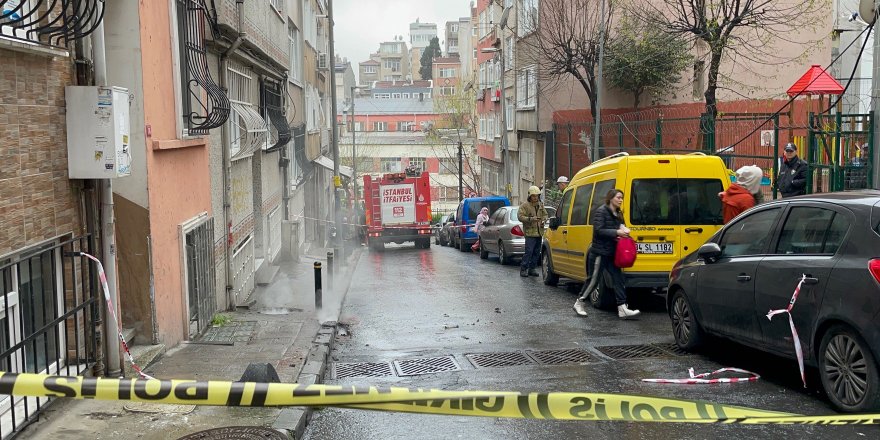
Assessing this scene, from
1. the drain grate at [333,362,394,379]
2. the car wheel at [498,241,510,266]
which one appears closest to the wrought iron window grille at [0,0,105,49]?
the drain grate at [333,362,394,379]

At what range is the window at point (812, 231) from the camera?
664 centimetres

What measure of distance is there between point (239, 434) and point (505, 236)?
1587cm

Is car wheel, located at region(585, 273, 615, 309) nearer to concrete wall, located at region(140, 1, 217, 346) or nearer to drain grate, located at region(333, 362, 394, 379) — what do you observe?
drain grate, located at region(333, 362, 394, 379)

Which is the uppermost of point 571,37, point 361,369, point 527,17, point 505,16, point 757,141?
point 505,16

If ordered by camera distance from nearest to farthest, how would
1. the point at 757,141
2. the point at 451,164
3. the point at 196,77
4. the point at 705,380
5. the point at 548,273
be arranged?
the point at 705,380
the point at 196,77
the point at 548,273
the point at 757,141
the point at 451,164

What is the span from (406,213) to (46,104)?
26.7 m

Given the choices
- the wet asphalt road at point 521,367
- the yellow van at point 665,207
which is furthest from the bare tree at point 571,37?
the yellow van at point 665,207

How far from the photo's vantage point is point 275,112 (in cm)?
2133

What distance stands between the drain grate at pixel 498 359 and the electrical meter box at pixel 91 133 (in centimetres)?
400

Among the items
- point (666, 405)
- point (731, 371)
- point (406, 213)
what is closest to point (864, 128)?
point (731, 371)

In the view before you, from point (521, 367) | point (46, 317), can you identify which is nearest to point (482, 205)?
point (521, 367)

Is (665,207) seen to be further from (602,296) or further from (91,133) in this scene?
(91,133)

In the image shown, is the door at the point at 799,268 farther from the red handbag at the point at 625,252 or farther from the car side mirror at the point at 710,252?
the red handbag at the point at 625,252

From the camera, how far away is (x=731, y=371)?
7980mm
